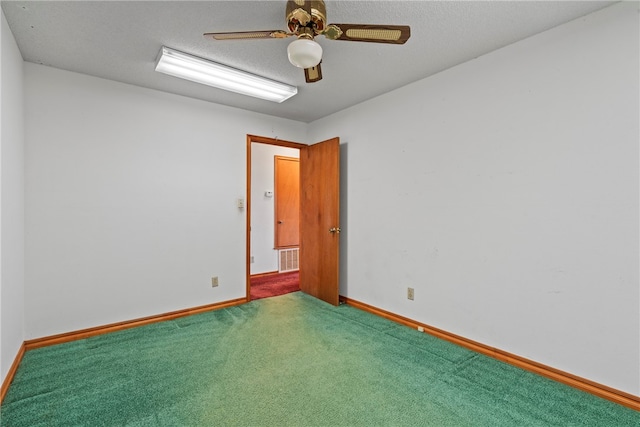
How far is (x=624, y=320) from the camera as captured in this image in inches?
71.6

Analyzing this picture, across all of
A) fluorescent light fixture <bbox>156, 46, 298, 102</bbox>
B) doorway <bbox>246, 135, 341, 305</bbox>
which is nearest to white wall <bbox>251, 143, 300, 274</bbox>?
doorway <bbox>246, 135, 341, 305</bbox>

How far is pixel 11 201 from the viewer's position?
6.83ft

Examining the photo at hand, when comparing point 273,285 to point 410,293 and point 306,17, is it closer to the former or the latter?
point 410,293

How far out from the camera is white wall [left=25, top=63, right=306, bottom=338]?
8.47 ft

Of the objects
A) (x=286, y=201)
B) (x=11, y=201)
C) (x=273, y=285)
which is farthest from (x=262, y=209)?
(x=11, y=201)

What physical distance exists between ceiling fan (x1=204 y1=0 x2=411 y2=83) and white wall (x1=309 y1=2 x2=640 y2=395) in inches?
46.7

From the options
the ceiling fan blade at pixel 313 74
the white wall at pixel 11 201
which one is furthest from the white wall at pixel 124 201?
the ceiling fan blade at pixel 313 74

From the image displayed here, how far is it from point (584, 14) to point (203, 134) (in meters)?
3.37

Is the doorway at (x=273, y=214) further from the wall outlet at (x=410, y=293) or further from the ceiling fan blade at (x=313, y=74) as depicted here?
the ceiling fan blade at (x=313, y=74)

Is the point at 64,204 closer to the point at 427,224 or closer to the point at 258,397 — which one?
the point at 258,397

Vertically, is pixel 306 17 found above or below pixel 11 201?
above

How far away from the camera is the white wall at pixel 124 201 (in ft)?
8.47

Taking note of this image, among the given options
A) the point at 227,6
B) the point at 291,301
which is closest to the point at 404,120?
the point at 227,6

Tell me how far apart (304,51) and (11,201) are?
2.23 m
